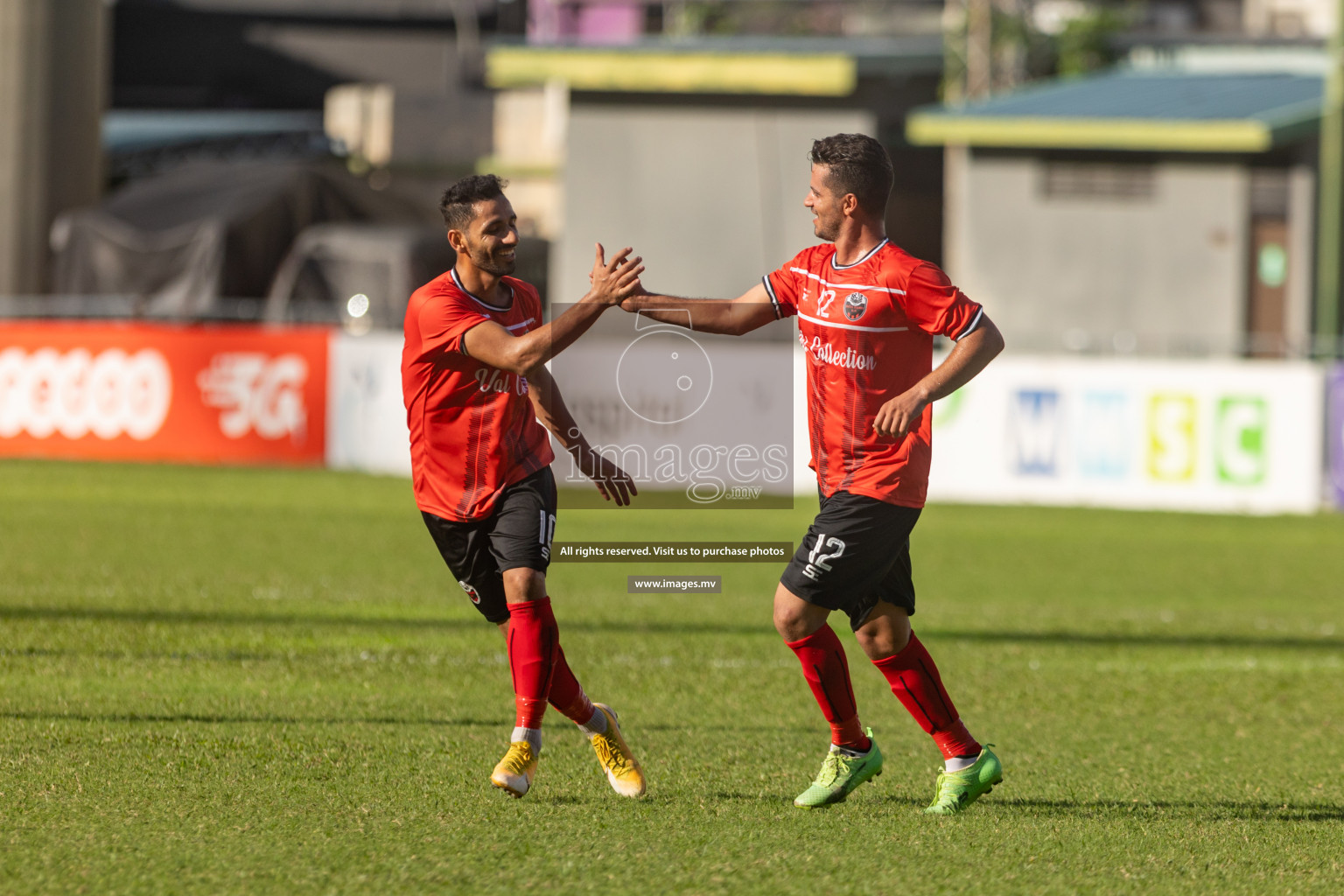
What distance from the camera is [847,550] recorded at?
5.27 m

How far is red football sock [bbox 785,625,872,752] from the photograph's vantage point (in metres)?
5.54

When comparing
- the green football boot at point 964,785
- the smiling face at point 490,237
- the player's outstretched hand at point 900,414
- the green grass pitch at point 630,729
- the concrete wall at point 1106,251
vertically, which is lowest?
the green grass pitch at point 630,729

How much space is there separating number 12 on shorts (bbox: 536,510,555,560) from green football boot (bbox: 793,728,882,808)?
Result: 3.55ft

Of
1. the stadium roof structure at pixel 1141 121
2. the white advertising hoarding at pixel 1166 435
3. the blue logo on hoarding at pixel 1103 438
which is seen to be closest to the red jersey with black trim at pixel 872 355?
the white advertising hoarding at pixel 1166 435

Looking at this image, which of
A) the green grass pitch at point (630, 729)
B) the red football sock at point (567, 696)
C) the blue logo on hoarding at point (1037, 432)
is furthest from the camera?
the blue logo on hoarding at point (1037, 432)

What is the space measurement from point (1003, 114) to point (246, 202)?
11.5 m

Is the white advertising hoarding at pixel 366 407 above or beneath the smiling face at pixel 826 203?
beneath

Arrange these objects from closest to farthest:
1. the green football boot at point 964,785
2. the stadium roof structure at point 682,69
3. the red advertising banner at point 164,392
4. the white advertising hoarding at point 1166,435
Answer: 1. the green football boot at point 964,785
2. the white advertising hoarding at point 1166,435
3. the red advertising banner at point 164,392
4. the stadium roof structure at point 682,69

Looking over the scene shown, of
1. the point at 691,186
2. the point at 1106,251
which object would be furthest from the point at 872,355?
the point at 691,186

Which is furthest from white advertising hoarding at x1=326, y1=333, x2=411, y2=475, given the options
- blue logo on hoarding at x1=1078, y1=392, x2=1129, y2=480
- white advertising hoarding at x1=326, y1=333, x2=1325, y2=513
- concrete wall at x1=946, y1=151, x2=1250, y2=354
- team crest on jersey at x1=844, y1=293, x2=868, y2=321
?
team crest on jersey at x1=844, y1=293, x2=868, y2=321

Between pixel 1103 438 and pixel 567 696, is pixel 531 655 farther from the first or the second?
pixel 1103 438

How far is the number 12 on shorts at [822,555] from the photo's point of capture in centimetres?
527

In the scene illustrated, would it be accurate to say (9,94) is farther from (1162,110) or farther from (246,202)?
(1162,110)

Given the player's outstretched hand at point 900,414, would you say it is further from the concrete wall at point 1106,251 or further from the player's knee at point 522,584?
the concrete wall at point 1106,251
